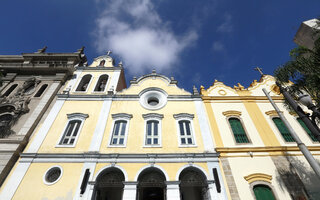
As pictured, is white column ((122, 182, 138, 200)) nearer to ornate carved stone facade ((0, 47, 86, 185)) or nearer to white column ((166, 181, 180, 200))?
white column ((166, 181, 180, 200))

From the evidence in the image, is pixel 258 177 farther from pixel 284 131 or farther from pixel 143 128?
pixel 143 128

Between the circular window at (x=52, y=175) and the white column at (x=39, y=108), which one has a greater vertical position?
the white column at (x=39, y=108)

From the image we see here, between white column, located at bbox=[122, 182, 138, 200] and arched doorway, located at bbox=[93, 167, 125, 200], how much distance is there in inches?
→ 31.0

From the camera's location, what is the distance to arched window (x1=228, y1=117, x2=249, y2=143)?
11016 millimetres

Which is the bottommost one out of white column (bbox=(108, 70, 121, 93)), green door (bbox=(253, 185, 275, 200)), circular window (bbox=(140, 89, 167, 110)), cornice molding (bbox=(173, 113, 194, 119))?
green door (bbox=(253, 185, 275, 200))

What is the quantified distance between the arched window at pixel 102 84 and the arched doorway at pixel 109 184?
28.5 feet

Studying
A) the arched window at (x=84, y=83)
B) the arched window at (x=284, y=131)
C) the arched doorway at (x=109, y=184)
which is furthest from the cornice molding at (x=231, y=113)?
the arched window at (x=84, y=83)

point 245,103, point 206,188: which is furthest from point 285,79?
point 206,188

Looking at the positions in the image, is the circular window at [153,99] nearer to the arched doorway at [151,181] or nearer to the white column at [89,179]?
the arched doorway at [151,181]

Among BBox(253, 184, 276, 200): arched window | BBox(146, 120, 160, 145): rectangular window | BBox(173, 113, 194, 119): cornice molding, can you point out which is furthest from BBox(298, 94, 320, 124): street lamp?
BBox(146, 120, 160, 145): rectangular window

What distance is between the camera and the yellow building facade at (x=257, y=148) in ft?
28.3

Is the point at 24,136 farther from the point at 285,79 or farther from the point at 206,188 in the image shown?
the point at 285,79

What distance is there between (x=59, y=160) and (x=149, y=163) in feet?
18.9

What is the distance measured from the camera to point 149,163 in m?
9.54
